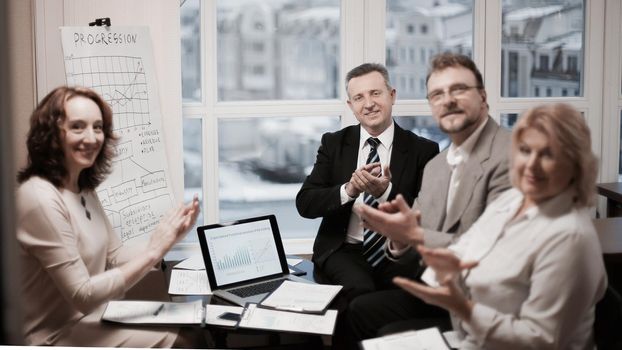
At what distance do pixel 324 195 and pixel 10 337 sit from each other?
96 cm

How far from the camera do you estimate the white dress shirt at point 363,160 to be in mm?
1824

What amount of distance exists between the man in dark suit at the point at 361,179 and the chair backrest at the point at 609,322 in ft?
1.49

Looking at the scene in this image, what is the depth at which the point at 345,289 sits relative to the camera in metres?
1.93

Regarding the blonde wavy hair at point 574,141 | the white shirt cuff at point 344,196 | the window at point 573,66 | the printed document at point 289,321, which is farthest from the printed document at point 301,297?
the window at point 573,66

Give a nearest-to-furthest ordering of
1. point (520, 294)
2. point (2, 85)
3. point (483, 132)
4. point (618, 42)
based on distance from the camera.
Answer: point (520, 294), point (483, 132), point (618, 42), point (2, 85)

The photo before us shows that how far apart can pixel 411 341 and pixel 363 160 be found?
0.50 metres

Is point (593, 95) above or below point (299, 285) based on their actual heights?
above

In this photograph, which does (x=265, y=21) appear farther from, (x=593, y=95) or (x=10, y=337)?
(x=10, y=337)

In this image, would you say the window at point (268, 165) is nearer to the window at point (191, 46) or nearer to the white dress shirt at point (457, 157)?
the window at point (191, 46)

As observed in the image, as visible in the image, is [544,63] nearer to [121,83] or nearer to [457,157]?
[457,157]

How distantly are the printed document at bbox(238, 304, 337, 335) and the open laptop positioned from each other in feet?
0.31

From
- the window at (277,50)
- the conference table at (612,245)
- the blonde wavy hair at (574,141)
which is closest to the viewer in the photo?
the blonde wavy hair at (574,141)

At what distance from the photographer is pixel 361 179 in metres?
1.84

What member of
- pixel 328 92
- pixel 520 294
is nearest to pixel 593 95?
pixel 520 294
